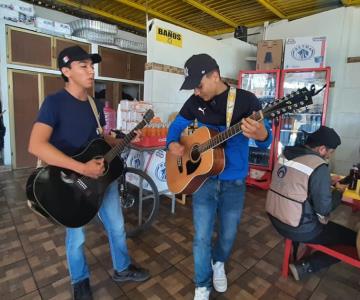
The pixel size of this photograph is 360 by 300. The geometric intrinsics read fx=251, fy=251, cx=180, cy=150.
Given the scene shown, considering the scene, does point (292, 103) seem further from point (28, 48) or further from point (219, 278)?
point (28, 48)

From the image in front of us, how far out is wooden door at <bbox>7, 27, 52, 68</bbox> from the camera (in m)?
4.10

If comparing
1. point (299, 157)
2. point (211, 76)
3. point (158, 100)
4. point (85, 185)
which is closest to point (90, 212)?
point (85, 185)

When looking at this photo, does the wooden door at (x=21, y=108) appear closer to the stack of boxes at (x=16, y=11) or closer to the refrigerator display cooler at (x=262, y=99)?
the stack of boxes at (x=16, y=11)

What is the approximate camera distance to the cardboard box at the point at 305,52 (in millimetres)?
3850

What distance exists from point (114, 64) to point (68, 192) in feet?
14.2

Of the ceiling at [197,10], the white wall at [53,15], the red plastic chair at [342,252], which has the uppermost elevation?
the ceiling at [197,10]

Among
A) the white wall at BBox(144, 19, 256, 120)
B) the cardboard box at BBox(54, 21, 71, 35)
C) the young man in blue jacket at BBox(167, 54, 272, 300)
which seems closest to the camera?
the young man in blue jacket at BBox(167, 54, 272, 300)

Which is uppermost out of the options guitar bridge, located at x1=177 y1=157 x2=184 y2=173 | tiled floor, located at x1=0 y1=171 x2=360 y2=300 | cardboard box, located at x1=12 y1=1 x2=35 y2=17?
cardboard box, located at x1=12 y1=1 x2=35 y2=17

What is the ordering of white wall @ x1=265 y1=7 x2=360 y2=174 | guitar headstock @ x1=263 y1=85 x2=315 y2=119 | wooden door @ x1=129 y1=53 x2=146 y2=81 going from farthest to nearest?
wooden door @ x1=129 y1=53 x2=146 y2=81 → white wall @ x1=265 y1=7 x2=360 y2=174 → guitar headstock @ x1=263 y1=85 x2=315 y2=119

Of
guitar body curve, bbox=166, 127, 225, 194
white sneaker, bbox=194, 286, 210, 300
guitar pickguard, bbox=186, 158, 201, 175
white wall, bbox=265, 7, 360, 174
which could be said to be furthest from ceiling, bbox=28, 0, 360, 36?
white sneaker, bbox=194, 286, 210, 300

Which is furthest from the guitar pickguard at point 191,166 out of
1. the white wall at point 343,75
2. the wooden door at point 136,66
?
the wooden door at point 136,66

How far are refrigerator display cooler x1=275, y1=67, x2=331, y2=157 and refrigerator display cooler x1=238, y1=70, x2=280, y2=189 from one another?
154 millimetres

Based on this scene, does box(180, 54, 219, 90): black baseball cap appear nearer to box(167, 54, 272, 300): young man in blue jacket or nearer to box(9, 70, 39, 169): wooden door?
box(167, 54, 272, 300): young man in blue jacket

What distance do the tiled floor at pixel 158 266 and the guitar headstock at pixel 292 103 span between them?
130 centimetres
